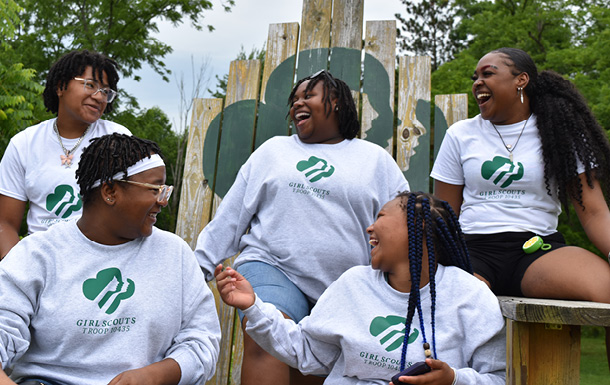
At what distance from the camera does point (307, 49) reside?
4449 millimetres

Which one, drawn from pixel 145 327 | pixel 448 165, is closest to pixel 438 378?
pixel 145 327

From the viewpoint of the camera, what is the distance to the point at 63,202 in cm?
327

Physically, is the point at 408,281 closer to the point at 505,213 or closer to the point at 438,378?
the point at 438,378

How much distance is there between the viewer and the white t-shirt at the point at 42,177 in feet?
10.7

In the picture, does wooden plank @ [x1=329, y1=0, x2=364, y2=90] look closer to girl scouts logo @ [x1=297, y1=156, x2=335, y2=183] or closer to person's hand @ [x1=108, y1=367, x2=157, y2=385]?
girl scouts logo @ [x1=297, y1=156, x2=335, y2=183]

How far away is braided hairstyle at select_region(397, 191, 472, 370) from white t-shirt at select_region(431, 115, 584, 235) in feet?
2.49

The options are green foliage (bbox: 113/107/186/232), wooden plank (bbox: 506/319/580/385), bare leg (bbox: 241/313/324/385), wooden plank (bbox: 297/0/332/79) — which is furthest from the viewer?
green foliage (bbox: 113/107/186/232)

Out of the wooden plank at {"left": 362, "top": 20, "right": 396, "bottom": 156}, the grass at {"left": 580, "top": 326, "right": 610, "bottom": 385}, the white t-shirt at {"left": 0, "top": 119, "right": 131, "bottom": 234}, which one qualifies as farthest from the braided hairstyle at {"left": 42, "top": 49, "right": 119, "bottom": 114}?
the grass at {"left": 580, "top": 326, "right": 610, "bottom": 385}

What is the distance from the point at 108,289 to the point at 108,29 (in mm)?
14217

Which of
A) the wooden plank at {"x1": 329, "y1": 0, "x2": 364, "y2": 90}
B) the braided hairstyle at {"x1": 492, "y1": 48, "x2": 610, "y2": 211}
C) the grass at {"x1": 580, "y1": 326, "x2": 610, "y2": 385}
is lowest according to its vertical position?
the grass at {"x1": 580, "y1": 326, "x2": 610, "y2": 385}

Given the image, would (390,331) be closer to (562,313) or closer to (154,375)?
(562,313)

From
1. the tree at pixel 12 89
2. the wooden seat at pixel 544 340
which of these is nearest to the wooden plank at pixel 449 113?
the wooden seat at pixel 544 340

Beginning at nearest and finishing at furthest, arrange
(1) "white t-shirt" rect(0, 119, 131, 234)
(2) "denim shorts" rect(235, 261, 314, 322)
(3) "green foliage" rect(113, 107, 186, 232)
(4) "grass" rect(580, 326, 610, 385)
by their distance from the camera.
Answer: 1. (2) "denim shorts" rect(235, 261, 314, 322)
2. (1) "white t-shirt" rect(0, 119, 131, 234)
3. (4) "grass" rect(580, 326, 610, 385)
4. (3) "green foliage" rect(113, 107, 186, 232)

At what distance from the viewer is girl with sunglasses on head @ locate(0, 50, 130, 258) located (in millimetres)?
3279
